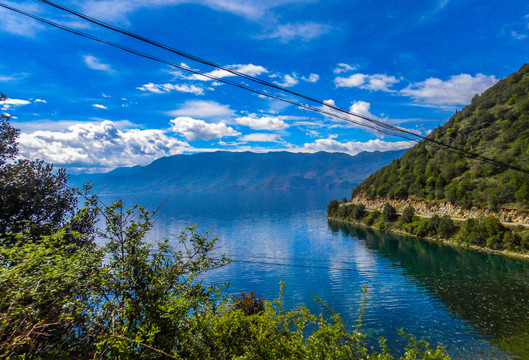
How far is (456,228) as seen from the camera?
57344mm

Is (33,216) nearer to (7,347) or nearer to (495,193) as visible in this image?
(7,347)

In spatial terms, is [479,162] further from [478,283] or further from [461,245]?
[478,283]

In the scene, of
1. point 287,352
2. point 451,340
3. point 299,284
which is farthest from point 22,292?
point 299,284

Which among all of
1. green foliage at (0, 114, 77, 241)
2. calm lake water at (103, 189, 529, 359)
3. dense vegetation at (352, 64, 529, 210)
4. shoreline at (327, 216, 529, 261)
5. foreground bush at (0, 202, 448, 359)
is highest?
dense vegetation at (352, 64, 529, 210)

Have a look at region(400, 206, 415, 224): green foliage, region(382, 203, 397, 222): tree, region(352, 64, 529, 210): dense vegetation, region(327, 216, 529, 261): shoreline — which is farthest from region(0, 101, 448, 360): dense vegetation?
region(382, 203, 397, 222): tree

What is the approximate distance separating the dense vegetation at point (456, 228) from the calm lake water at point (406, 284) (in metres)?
3.58

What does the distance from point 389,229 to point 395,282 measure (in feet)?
124

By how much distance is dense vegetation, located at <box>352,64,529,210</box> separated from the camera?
177 feet

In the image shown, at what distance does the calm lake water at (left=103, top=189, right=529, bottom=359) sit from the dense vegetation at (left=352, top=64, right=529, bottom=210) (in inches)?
575

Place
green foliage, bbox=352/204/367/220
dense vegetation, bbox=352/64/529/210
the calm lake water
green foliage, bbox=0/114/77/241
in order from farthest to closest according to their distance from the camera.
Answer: green foliage, bbox=352/204/367/220
dense vegetation, bbox=352/64/529/210
the calm lake water
green foliage, bbox=0/114/77/241

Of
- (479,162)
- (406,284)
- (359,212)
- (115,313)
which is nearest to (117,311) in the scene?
(115,313)

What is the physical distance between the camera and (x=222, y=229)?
85875 mm

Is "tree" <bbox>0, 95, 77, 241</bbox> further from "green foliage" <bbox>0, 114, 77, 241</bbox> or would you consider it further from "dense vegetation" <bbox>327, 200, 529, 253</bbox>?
"dense vegetation" <bbox>327, 200, 529, 253</bbox>

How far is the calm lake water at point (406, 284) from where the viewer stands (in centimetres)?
2402
